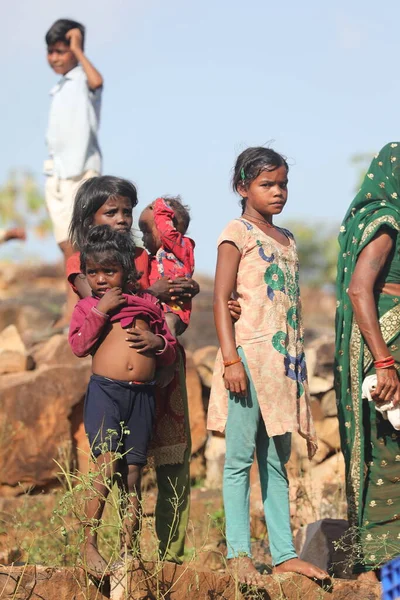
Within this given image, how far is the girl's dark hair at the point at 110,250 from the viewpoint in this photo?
434 centimetres

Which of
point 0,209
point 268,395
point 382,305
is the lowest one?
point 0,209

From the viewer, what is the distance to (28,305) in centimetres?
1043

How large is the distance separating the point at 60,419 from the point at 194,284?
284 cm

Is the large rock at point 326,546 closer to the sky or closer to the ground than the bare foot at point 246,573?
closer to the ground

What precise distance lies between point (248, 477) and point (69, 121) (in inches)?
200

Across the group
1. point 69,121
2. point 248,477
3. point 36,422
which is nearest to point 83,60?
point 69,121

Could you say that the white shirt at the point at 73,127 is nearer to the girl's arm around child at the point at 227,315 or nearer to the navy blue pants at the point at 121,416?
the girl's arm around child at the point at 227,315

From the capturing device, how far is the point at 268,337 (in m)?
4.53

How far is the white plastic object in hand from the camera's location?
463 centimetres

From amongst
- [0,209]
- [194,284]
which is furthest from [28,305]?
[0,209]

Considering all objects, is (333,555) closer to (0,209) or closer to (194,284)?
(194,284)

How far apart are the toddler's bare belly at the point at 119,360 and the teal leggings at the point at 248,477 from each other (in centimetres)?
47

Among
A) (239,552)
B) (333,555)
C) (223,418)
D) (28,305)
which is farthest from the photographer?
(28,305)

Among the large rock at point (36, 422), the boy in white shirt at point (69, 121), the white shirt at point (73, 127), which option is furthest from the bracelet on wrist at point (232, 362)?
the white shirt at point (73, 127)
